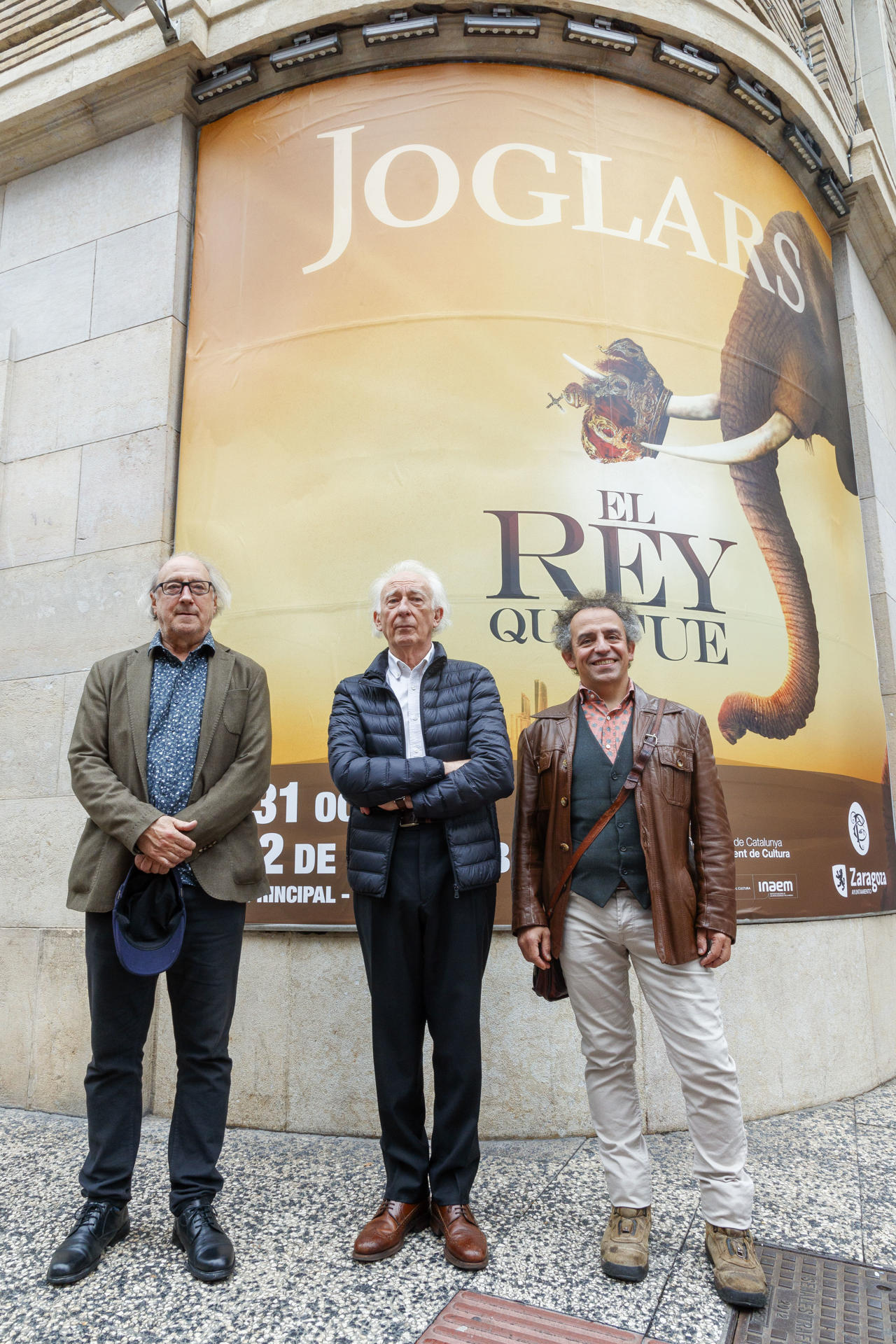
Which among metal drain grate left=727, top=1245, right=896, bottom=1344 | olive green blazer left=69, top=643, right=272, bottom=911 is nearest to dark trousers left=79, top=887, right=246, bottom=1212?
olive green blazer left=69, top=643, right=272, bottom=911

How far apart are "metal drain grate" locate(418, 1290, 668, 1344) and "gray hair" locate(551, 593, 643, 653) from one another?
2.06 m

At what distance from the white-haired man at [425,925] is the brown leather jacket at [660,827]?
14 centimetres

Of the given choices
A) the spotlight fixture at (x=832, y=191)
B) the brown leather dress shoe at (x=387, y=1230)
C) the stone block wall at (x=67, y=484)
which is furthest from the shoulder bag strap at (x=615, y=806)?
the spotlight fixture at (x=832, y=191)

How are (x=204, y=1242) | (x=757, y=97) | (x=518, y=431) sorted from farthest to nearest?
1. (x=757, y=97)
2. (x=518, y=431)
3. (x=204, y=1242)

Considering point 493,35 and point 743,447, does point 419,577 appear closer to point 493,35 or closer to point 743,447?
point 743,447

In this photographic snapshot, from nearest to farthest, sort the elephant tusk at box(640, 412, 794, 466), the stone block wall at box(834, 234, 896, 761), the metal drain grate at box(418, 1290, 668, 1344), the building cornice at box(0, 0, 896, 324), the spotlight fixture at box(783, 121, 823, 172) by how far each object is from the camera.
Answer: the metal drain grate at box(418, 1290, 668, 1344) < the elephant tusk at box(640, 412, 794, 466) < the building cornice at box(0, 0, 896, 324) < the spotlight fixture at box(783, 121, 823, 172) < the stone block wall at box(834, 234, 896, 761)

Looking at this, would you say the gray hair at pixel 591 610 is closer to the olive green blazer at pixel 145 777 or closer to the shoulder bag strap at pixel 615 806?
the shoulder bag strap at pixel 615 806

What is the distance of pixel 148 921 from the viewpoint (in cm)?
289

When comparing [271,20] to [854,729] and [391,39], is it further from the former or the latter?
[854,729]

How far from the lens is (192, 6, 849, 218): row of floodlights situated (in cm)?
493

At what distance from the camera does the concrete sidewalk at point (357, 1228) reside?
2.52 meters

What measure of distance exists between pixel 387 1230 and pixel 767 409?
4.62 m

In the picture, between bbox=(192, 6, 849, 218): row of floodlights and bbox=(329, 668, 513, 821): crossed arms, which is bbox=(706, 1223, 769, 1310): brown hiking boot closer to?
bbox=(329, 668, 513, 821): crossed arms

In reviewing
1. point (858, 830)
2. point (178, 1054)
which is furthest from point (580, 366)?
point (178, 1054)
